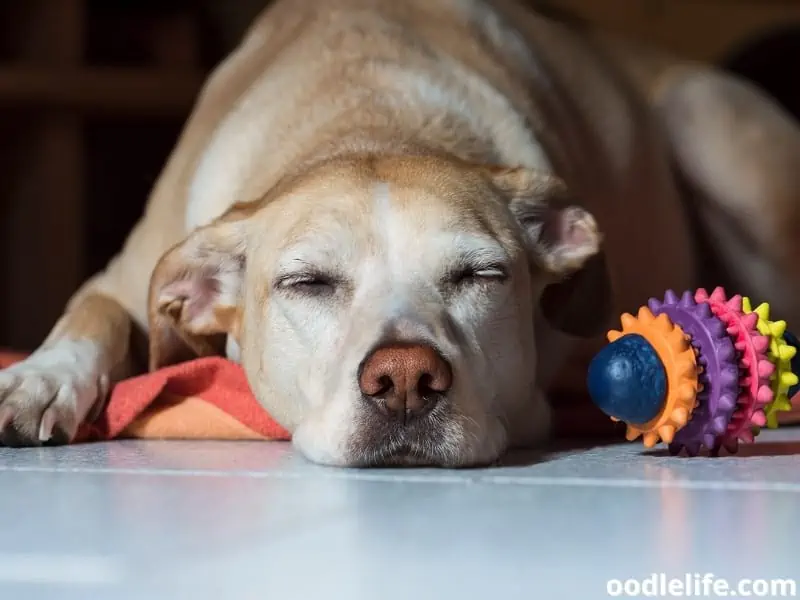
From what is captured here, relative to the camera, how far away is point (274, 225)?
6.81 ft

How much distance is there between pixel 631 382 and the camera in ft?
5.54

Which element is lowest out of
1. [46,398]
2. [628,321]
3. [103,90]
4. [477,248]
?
[46,398]

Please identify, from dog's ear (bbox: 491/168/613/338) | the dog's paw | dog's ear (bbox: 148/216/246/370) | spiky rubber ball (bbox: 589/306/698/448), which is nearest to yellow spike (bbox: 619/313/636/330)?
spiky rubber ball (bbox: 589/306/698/448)

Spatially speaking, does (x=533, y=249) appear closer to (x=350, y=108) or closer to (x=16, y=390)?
(x=350, y=108)

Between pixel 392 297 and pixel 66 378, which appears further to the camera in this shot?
pixel 66 378

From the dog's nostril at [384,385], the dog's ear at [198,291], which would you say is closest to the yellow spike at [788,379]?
the dog's nostril at [384,385]

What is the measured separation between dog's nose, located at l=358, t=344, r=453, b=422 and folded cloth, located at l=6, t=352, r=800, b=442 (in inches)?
18.7

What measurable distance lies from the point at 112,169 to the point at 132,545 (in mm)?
3878

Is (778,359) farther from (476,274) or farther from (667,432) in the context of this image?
(476,274)

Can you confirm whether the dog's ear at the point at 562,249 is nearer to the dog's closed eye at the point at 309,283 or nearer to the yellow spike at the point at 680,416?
the dog's closed eye at the point at 309,283

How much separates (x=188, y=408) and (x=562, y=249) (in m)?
0.79

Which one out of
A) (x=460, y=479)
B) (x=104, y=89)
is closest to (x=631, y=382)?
(x=460, y=479)

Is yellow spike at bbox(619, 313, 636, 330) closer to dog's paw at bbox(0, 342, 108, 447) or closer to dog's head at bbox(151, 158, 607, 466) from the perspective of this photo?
dog's head at bbox(151, 158, 607, 466)

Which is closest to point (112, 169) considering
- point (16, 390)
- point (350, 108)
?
point (350, 108)
